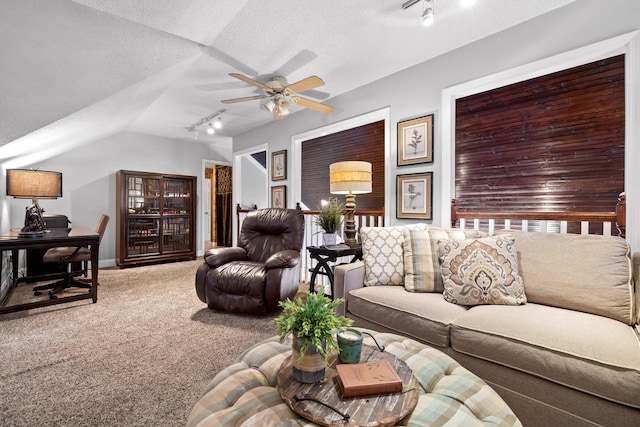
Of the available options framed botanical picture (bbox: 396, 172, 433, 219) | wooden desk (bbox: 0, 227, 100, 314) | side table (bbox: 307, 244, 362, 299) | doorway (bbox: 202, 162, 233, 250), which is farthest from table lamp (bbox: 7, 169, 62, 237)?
framed botanical picture (bbox: 396, 172, 433, 219)

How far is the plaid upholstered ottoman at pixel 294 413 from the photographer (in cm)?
88

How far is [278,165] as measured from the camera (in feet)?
15.8

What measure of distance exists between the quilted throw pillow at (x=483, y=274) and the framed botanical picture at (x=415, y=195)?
104cm

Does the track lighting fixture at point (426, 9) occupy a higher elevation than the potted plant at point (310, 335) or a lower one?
higher

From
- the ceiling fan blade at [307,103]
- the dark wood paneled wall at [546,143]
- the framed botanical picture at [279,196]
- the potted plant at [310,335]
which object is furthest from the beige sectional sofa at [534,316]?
the framed botanical picture at [279,196]

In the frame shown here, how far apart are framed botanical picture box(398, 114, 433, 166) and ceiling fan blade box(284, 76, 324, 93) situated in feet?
3.35

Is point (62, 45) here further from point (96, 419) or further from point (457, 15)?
point (457, 15)

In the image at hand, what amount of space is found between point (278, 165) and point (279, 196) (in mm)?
494

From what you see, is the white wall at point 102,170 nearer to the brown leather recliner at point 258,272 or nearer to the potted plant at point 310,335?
the brown leather recliner at point 258,272

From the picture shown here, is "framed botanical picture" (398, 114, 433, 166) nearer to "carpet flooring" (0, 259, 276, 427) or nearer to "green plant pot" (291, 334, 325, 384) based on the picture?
"carpet flooring" (0, 259, 276, 427)

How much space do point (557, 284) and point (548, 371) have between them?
25.5 inches

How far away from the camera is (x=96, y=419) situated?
147cm

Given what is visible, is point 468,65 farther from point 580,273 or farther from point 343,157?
point 580,273

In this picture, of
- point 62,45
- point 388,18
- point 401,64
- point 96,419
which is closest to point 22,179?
point 62,45
